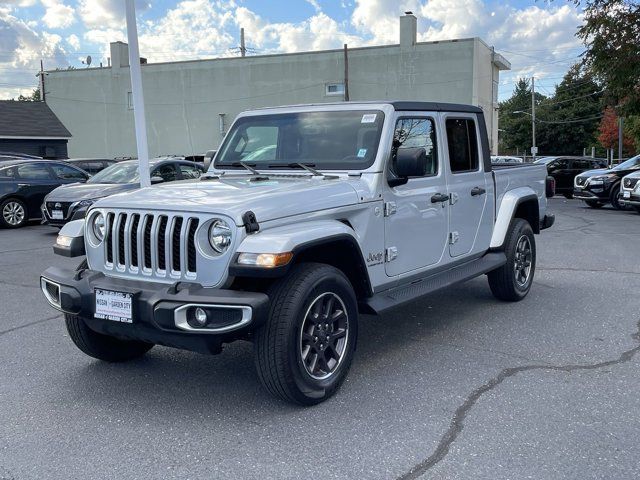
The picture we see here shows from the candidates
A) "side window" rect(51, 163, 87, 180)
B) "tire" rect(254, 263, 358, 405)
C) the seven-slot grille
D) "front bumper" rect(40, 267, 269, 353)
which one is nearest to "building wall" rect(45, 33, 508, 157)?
"side window" rect(51, 163, 87, 180)

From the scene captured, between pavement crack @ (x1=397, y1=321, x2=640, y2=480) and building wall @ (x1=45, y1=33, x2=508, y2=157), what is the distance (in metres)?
26.9

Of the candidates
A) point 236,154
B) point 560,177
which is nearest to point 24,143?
point 560,177

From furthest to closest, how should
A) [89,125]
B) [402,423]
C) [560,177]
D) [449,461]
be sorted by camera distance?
1. [89,125]
2. [560,177]
3. [402,423]
4. [449,461]

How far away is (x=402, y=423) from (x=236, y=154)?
2732 mm

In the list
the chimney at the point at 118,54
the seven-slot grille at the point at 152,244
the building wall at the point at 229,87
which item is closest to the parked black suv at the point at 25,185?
the seven-slot grille at the point at 152,244

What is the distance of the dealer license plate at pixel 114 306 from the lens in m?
3.69

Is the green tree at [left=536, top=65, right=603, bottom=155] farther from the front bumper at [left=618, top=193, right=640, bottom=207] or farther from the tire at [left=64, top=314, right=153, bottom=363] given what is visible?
the tire at [left=64, top=314, right=153, bottom=363]

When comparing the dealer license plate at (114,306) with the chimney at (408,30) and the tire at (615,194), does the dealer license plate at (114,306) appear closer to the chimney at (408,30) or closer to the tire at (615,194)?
the tire at (615,194)

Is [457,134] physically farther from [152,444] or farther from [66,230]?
[152,444]

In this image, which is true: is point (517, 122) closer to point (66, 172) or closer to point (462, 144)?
point (66, 172)

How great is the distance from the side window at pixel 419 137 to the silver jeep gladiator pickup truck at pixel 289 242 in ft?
0.05

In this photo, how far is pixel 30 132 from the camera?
110 feet

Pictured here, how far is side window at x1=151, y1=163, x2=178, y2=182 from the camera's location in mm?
12886

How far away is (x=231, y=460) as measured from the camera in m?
3.34
